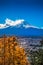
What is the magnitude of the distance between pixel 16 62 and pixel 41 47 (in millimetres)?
2762

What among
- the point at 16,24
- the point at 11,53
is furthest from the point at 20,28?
the point at 11,53

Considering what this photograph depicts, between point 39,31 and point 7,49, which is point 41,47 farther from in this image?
point 7,49

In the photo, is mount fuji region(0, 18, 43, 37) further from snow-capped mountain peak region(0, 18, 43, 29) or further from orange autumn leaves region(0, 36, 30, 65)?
orange autumn leaves region(0, 36, 30, 65)

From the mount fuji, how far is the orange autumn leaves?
315 cm

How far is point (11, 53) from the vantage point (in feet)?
9.00

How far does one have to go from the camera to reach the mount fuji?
609cm

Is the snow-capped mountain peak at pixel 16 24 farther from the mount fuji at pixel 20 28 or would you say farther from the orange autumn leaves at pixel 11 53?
the orange autumn leaves at pixel 11 53

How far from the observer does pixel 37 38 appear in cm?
582

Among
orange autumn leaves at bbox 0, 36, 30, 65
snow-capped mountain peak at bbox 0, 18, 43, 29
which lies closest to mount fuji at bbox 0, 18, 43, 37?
snow-capped mountain peak at bbox 0, 18, 43, 29

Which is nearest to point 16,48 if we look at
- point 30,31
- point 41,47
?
point 41,47

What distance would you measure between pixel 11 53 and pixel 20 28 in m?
3.44

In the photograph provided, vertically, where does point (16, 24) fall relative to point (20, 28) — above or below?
above

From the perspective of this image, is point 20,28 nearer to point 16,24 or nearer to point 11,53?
point 16,24

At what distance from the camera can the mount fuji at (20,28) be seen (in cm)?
609
